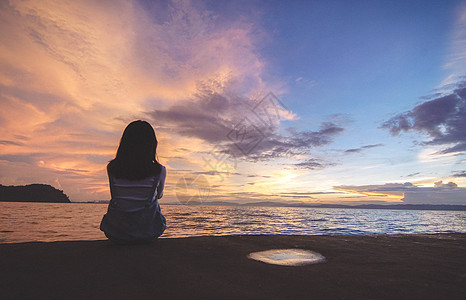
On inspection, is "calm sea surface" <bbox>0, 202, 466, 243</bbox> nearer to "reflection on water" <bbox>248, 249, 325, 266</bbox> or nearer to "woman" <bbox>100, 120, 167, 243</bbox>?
"woman" <bbox>100, 120, 167, 243</bbox>

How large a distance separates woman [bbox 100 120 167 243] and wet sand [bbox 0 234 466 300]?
29cm

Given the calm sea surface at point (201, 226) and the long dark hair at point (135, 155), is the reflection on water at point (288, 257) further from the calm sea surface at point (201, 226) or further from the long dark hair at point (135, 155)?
the calm sea surface at point (201, 226)

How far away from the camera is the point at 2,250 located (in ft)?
12.0

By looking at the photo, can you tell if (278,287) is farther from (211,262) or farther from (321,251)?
(321,251)

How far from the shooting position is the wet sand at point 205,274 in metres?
2.33

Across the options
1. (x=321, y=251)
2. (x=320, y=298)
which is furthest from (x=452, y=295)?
(x=321, y=251)

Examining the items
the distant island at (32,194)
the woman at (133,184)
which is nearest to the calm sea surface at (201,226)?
the woman at (133,184)

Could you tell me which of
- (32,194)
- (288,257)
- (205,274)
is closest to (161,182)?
(205,274)

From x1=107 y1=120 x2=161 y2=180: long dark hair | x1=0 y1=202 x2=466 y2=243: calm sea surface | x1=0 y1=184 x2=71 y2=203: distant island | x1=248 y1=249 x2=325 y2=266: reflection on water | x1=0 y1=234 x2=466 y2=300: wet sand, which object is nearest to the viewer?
x1=0 y1=234 x2=466 y2=300: wet sand

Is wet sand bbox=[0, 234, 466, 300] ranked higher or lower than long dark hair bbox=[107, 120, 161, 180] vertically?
lower

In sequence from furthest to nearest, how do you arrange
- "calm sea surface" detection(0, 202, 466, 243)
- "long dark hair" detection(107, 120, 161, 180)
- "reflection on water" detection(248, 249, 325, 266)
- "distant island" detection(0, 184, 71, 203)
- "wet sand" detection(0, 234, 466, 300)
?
"distant island" detection(0, 184, 71, 203)
"calm sea surface" detection(0, 202, 466, 243)
"long dark hair" detection(107, 120, 161, 180)
"reflection on water" detection(248, 249, 325, 266)
"wet sand" detection(0, 234, 466, 300)

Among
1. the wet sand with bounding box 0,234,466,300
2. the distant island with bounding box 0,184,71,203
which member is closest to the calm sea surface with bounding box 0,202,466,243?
the wet sand with bounding box 0,234,466,300

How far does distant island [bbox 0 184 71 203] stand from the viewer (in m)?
154

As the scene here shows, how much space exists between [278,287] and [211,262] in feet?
4.05
